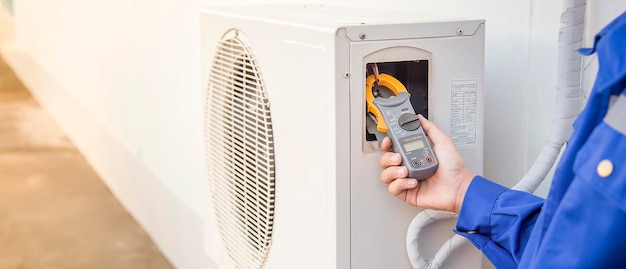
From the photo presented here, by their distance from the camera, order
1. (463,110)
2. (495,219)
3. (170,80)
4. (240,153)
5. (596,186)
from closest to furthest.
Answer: (596,186)
(495,219)
(463,110)
(240,153)
(170,80)

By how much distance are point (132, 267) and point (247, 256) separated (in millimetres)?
1695

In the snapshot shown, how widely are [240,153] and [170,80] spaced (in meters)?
1.46

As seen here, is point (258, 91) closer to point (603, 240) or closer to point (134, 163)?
point (603, 240)

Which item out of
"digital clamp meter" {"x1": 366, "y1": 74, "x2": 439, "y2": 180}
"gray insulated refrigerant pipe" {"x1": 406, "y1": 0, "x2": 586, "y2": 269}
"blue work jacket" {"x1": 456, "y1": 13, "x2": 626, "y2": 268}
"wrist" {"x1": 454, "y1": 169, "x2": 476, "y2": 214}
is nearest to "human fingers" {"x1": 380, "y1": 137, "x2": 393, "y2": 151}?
"digital clamp meter" {"x1": 366, "y1": 74, "x2": 439, "y2": 180}

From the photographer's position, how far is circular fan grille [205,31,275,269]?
1456mm

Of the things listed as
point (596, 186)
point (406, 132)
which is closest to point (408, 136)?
point (406, 132)

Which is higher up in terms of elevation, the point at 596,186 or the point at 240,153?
the point at 596,186

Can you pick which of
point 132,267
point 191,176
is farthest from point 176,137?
point 132,267

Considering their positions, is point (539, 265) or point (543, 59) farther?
point (543, 59)

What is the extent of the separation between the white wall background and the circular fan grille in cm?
39

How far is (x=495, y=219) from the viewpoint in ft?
3.68

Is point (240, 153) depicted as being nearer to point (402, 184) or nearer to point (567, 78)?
point (402, 184)

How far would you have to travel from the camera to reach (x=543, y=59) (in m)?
1.36

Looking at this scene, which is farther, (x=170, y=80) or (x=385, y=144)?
(x=170, y=80)
